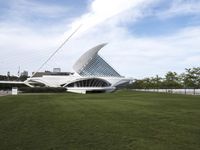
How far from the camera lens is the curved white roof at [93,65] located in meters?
81.8

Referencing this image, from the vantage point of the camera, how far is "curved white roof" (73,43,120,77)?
3221 inches

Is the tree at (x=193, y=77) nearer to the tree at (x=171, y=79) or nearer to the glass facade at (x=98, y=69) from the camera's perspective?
the tree at (x=171, y=79)

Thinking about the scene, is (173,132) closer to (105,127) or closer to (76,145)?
(105,127)

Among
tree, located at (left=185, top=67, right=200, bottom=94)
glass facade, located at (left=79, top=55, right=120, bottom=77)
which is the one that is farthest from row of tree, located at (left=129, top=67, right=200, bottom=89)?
glass facade, located at (left=79, top=55, right=120, bottom=77)

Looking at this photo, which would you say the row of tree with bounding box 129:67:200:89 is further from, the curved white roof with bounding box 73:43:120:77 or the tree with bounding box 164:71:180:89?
the curved white roof with bounding box 73:43:120:77

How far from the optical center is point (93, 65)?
275 feet

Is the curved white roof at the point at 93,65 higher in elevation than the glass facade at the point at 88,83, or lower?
higher

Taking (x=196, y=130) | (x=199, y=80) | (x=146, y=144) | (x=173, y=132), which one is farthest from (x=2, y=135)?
(x=199, y=80)

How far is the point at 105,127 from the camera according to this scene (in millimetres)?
10422

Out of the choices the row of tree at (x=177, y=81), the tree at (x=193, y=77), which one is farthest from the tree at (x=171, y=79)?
the tree at (x=193, y=77)

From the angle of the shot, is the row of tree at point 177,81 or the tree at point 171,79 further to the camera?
the tree at point 171,79

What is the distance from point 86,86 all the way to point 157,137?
231ft

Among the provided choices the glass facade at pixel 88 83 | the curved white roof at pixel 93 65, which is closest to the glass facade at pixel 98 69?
the curved white roof at pixel 93 65

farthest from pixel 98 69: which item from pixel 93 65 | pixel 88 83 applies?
pixel 88 83
